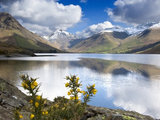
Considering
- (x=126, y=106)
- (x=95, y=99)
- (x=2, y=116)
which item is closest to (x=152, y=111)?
(x=126, y=106)

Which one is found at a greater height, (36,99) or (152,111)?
(36,99)

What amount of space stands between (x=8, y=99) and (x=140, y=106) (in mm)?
14697

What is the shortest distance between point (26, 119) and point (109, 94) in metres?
17.1

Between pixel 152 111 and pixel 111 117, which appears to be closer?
pixel 111 117

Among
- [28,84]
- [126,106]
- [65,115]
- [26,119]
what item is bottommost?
[126,106]

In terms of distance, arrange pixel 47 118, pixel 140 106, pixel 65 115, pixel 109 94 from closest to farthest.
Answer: pixel 47 118 → pixel 65 115 → pixel 140 106 → pixel 109 94

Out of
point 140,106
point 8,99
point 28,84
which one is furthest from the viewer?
point 140,106

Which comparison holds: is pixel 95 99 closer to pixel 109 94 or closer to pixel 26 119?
pixel 109 94

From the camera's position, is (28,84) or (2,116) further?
(2,116)

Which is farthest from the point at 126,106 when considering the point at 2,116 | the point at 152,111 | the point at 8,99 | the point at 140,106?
the point at 2,116

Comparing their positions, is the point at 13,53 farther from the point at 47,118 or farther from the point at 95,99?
the point at 47,118

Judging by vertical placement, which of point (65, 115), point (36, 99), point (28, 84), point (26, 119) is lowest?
point (26, 119)

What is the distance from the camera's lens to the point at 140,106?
17844 mm

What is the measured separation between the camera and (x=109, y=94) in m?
23.0
